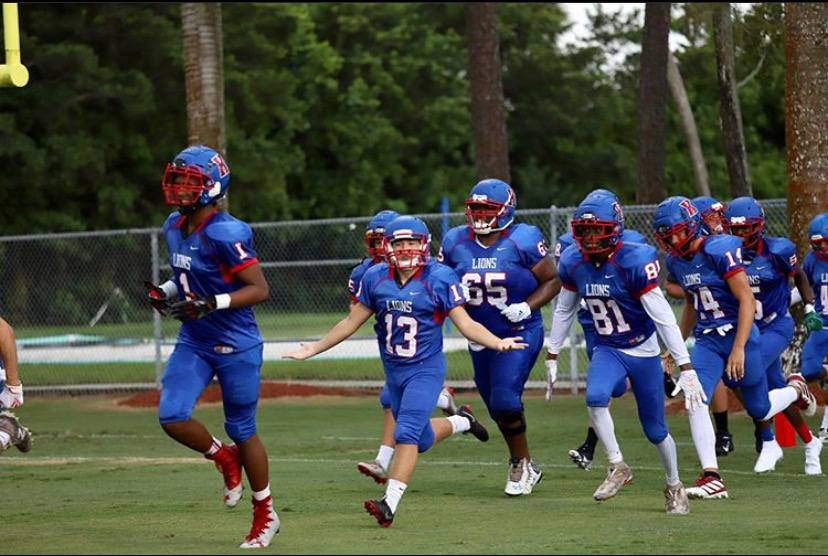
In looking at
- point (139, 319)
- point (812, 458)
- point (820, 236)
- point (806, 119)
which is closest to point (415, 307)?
point (812, 458)

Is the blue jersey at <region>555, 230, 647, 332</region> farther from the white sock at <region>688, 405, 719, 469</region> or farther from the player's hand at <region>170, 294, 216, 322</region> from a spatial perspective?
the player's hand at <region>170, 294, 216, 322</region>

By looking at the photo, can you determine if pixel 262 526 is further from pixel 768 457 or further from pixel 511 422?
pixel 768 457

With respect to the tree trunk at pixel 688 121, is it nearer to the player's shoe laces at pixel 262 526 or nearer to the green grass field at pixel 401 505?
the green grass field at pixel 401 505

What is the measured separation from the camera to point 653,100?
2380 cm

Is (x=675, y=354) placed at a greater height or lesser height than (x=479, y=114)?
lesser

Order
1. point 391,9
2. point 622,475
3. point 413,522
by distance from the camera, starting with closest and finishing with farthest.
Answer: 1. point 413,522
2. point 622,475
3. point 391,9

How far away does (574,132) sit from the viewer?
59.2 meters

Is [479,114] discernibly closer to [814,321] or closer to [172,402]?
[814,321]

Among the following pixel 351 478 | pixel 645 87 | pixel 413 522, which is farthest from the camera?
pixel 645 87

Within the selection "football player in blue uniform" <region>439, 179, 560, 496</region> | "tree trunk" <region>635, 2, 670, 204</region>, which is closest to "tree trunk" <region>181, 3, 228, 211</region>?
"tree trunk" <region>635, 2, 670, 204</region>

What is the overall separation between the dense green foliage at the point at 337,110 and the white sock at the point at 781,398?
12585 mm

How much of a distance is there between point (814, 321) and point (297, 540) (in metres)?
5.97

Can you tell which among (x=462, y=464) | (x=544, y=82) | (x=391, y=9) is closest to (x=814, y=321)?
(x=462, y=464)

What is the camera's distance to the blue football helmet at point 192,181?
862 cm
